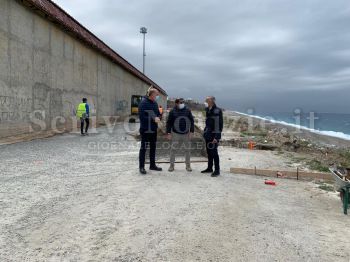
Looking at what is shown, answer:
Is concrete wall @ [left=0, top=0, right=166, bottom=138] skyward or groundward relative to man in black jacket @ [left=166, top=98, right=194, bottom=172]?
skyward

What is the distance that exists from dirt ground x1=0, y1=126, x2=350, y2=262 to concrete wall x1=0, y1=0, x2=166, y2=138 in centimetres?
534

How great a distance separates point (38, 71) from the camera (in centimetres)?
1437

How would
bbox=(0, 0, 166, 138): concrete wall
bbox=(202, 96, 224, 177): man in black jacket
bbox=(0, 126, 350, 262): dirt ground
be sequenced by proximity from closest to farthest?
bbox=(0, 126, 350, 262): dirt ground < bbox=(202, 96, 224, 177): man in black jacket < bbox=(0, 0, 166, 138): concrete wall

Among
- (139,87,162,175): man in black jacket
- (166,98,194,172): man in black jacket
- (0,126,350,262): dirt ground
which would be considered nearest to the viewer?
(0,126,350,262): dirt ground

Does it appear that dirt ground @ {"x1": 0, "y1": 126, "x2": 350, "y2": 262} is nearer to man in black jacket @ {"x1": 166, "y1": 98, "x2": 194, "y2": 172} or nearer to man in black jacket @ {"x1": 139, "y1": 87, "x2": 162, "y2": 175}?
man in black jacket @ {"x1": 139, "y1": 87, "x2": 162, "y2": 175}

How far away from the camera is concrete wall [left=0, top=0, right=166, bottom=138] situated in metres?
12.0

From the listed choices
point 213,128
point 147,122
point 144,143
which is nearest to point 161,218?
point 144,143

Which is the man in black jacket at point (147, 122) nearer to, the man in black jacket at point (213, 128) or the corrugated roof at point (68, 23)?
the man in black jacket at point (213, 128)

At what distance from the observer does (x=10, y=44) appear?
39.7 feet

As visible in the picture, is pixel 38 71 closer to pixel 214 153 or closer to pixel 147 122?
pixel 147 122

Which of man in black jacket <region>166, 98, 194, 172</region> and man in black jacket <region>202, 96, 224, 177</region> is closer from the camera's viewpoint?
man in black jacket <region>202, 96, 224, 177</region>

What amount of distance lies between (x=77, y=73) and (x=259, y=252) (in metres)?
17.6

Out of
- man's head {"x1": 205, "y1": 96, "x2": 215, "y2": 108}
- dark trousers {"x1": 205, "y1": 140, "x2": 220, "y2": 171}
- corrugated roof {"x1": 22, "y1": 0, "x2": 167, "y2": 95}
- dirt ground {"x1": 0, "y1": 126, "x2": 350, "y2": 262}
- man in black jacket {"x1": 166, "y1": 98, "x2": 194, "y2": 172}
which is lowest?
dirt ground {"x1": 0, "y1": 126, "x2": 350, "y2": 262}

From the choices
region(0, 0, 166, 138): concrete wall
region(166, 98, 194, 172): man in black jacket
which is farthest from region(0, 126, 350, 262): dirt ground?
region(0, 0, 166, 138): concrete wall
